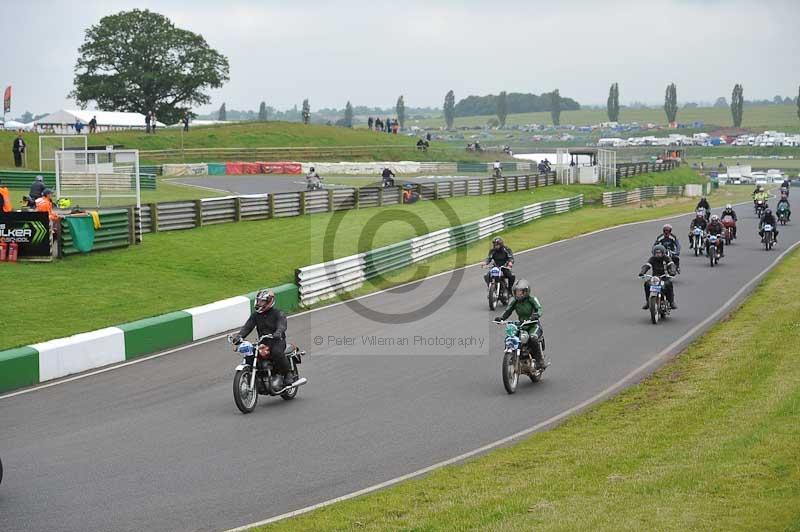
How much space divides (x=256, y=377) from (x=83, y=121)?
7407 centimetres

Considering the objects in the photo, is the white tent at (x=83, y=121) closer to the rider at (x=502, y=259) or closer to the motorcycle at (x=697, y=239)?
the motorcycle at (x=697, y=239)

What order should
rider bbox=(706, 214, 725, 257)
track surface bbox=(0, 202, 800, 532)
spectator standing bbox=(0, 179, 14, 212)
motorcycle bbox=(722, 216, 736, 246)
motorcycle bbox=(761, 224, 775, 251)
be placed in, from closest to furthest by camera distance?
track surface bbox=(0, 202, 800, 532), spectator standing bbox=(0, 179, 14, 212), rider bbox=(706, 214, 725, 257), motorcycle bbox=(761, 224, 775, 251), motorcycle bbox=(722, 216, 736, 246)

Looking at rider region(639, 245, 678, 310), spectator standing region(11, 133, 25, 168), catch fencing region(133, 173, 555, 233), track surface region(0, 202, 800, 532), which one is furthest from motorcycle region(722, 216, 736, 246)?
spectator standing region(11, 133, 25, 168)

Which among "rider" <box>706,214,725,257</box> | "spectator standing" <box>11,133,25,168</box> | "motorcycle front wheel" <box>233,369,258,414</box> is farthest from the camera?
"spectator standing" <box>11,133,25,168</box>

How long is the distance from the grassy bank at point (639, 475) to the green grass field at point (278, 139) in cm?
6346

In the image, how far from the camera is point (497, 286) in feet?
81.6

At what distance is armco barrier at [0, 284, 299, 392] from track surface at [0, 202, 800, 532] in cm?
56

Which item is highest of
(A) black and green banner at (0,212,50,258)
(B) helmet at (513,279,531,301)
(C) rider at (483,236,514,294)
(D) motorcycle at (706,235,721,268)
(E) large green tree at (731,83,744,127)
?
(E) large green tree at (731,83,744,127)

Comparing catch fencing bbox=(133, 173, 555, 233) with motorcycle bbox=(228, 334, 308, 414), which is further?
catch fencing bbox=(133, 173, 555, 233)

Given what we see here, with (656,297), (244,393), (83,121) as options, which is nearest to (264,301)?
(244,393)

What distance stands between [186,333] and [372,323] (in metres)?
4.22

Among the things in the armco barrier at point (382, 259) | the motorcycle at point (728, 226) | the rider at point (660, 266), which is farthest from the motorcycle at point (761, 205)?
the rider at point (660, 266)

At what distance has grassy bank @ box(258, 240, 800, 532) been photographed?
915 cm

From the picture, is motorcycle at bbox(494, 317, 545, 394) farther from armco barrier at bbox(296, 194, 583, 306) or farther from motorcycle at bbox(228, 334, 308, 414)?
armco barrier at bbox(296, 194, 583, 306)
